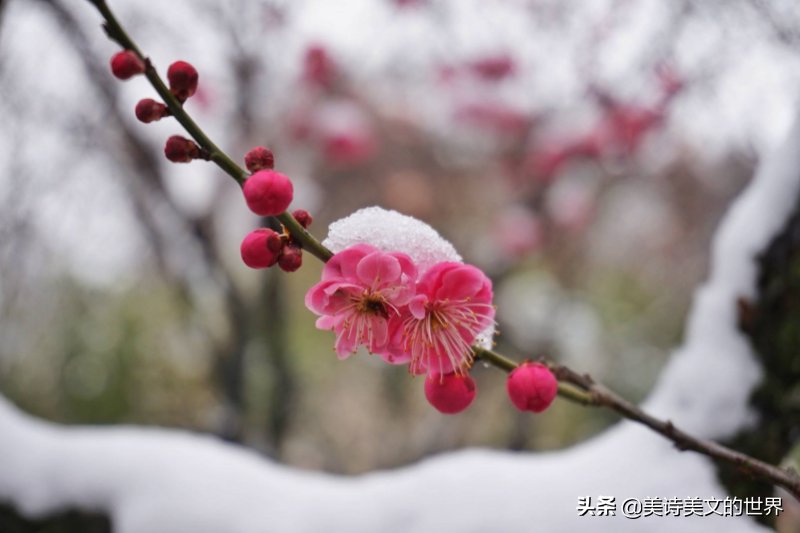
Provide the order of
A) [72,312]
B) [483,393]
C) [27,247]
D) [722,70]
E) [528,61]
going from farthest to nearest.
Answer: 1. [483,393]
2. [72,312]
3. [528,61]
4. [27,247]
5. [722,70]

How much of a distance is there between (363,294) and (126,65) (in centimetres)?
34

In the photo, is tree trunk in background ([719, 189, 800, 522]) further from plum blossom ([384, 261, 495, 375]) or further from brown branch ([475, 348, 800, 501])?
plum blossom ([384, 261, 495, 375])

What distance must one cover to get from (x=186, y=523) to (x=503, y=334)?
7.22 ft

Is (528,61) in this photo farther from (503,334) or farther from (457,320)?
(457,320)

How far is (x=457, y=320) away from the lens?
0.65 m

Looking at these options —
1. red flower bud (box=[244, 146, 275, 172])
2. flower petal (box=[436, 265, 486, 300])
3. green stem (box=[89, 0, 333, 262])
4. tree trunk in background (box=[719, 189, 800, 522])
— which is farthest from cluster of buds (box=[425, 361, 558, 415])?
tree trunk in background (box=[719, 189, 800, 522])

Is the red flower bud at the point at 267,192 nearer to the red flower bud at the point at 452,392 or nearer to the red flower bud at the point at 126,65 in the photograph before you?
the red flower bud at the point at 126,65

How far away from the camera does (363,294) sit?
60 cm

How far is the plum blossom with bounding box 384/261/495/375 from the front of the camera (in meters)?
0.61

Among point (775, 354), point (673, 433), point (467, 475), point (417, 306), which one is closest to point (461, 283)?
point (417, 306)

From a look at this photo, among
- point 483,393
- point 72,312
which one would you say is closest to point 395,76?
point 483,393

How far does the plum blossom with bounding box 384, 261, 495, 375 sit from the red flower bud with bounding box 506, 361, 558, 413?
7 cm

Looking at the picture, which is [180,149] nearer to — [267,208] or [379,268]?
[267,208]

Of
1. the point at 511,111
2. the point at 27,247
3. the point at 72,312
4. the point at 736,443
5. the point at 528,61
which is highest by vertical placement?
the point at 511,111
